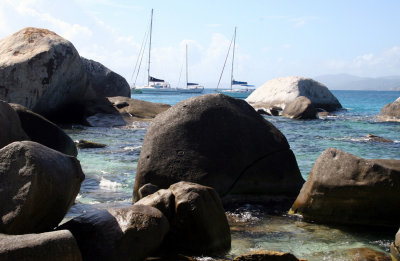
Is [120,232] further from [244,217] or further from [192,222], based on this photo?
[244,217]

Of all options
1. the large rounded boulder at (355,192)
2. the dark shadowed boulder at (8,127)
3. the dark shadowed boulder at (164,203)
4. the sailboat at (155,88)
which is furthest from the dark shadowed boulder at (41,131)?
the sailboat at (155,88)

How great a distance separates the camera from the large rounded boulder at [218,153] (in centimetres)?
711

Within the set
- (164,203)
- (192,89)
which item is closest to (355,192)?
(164,203)

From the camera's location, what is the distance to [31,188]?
4324mm

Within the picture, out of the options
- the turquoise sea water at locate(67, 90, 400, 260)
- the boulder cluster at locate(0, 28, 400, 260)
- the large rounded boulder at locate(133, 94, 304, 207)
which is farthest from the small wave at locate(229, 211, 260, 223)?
the large rounded boulder at locate(133, 94, 304, 207)

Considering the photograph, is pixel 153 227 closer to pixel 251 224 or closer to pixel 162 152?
pixel 251 224

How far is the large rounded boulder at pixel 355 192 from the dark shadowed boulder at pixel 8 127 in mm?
4099

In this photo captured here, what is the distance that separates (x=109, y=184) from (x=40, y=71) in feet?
31.4

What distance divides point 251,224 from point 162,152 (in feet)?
5.24

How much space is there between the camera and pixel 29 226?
4.42 m

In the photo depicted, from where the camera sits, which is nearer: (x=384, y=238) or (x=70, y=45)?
(x=384, y=238)

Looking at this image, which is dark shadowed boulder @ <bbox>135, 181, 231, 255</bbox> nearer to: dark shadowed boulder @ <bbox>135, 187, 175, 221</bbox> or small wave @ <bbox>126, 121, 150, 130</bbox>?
dark shadowed boulder @ <bbox>135, 187, 175, 221</bbox>

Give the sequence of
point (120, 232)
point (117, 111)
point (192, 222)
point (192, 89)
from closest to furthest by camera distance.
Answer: point (120, 232) < point (192, 222) < point (117, 111) < point (192, 89)

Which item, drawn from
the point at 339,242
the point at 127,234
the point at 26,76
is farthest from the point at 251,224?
the point at 26,76
